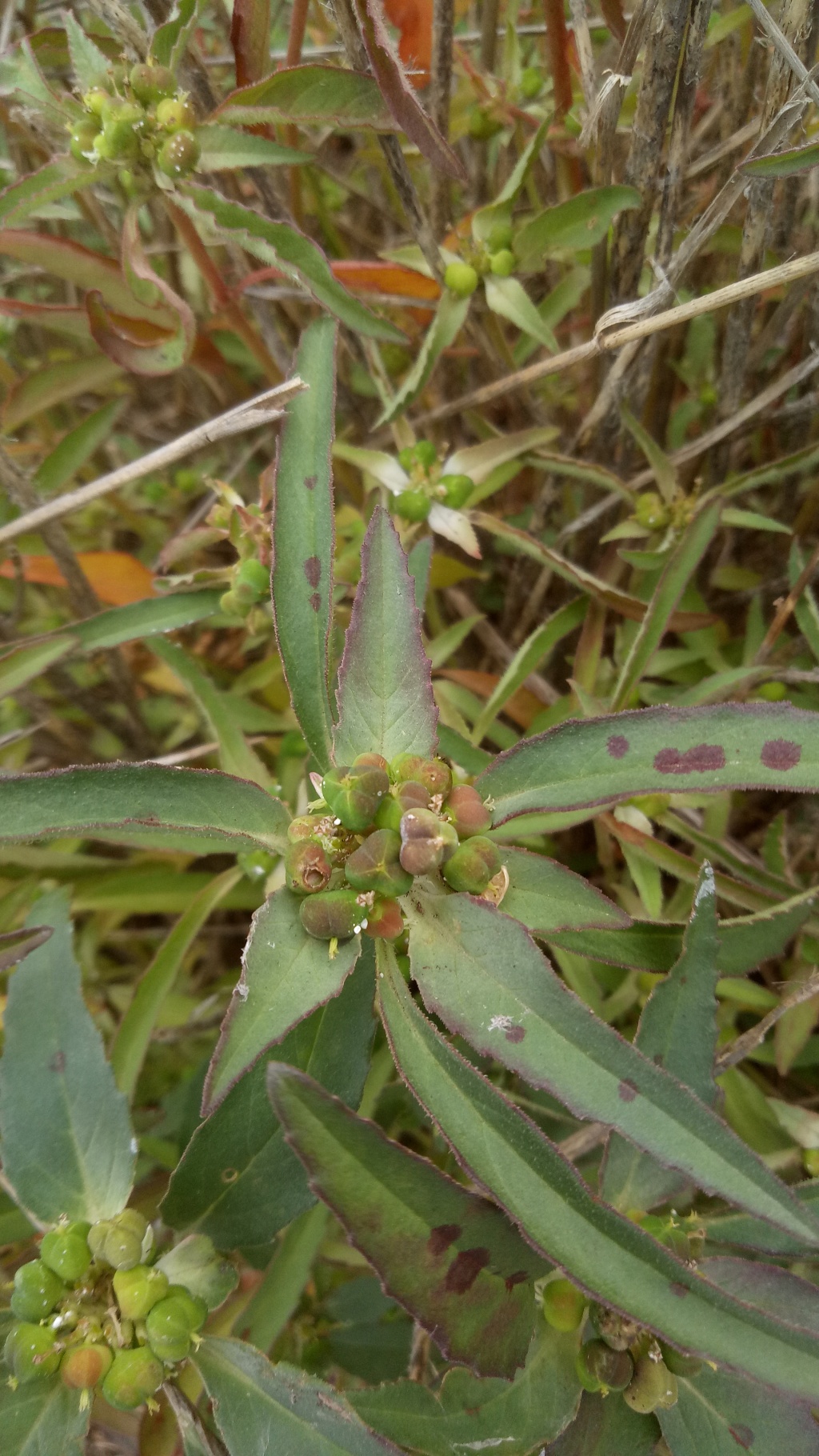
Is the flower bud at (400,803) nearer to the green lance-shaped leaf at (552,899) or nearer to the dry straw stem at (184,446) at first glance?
the green lance-shaped leaf at (552,899)

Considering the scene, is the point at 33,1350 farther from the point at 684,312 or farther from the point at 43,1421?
the point at 684,312

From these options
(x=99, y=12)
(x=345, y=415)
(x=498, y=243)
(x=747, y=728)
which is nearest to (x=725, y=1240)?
(x=747, y=728)

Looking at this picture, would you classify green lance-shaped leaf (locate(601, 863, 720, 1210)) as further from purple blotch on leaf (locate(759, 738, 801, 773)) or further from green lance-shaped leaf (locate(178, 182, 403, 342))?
green lance-shaped leaf (locate(178, 182, 403, 342))

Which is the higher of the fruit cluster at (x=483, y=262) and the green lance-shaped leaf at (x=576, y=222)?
the green lance-shaped leaf at (x=576, y=222)

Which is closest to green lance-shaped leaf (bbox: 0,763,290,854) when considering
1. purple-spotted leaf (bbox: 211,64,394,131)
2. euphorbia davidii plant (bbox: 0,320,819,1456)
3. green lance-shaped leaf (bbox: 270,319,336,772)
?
euphorbia davidii plant (bbox: 0,320,819,1456)

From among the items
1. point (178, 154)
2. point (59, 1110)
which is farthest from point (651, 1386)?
point (178, 154)

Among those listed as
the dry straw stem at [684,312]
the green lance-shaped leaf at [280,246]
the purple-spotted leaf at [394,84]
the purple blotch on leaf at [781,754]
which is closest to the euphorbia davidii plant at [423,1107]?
the purple blotch on leaf at [781,754]

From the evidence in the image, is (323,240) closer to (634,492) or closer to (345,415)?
(345,415)
